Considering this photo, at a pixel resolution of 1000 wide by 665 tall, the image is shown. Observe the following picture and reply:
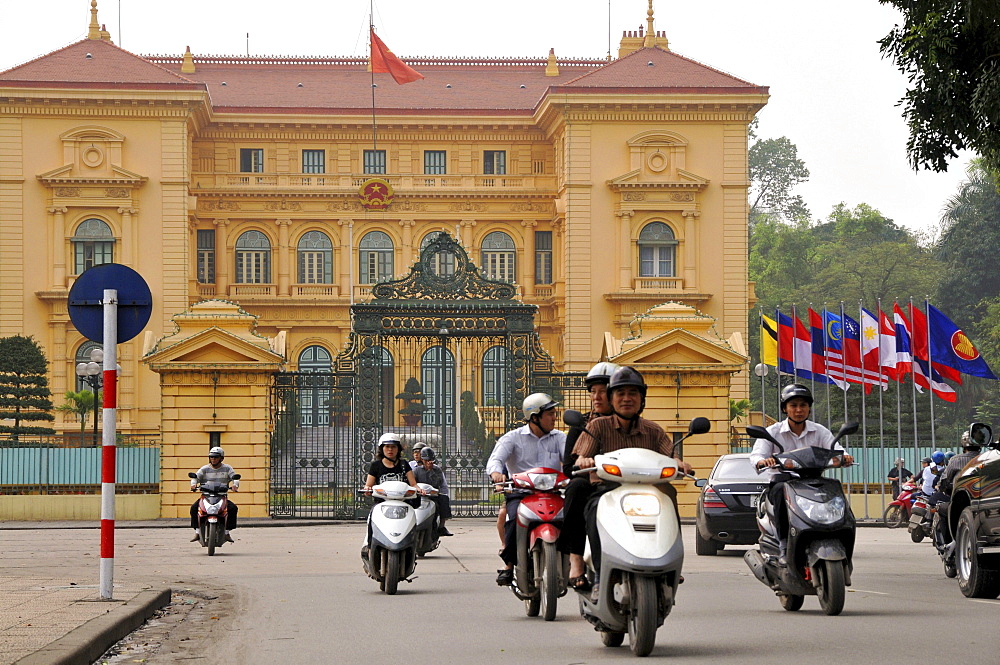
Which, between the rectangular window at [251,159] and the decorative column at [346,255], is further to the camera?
the rectangular window at [251,159]

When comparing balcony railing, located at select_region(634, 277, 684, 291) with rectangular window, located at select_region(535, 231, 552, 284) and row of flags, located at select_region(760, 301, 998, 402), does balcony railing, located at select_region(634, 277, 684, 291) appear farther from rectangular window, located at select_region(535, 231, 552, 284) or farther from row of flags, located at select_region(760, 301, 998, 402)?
row of flags, located at select_region(760, 301, 998, 402)

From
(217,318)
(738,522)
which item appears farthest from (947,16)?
(217,318)

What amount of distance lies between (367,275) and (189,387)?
3169cm

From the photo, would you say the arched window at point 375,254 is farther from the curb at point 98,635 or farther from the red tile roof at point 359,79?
→ the curb at point 98,635

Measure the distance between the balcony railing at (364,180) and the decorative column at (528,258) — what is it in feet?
4.73

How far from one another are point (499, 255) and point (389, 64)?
33.6 ft

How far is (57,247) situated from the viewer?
54219 mm

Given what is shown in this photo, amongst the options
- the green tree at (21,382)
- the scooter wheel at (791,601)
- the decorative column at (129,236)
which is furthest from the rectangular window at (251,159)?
the scooter wheel at (791,601)

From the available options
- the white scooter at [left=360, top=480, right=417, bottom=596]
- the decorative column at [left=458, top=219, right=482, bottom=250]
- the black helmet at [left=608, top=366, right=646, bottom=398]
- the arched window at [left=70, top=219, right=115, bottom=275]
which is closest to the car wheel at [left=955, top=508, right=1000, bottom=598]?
the black helmet at [left=608, top=366, right=646, bottom=398]

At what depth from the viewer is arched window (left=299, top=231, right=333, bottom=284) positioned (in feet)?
195

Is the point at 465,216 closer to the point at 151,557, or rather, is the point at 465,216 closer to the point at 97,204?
the point at 97,204

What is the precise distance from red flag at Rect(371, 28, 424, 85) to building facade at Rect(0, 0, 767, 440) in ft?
17.5

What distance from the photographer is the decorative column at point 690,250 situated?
2188 inches

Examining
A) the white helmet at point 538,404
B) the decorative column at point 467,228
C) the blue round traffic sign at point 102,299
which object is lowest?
the white helmet at point 538,404
